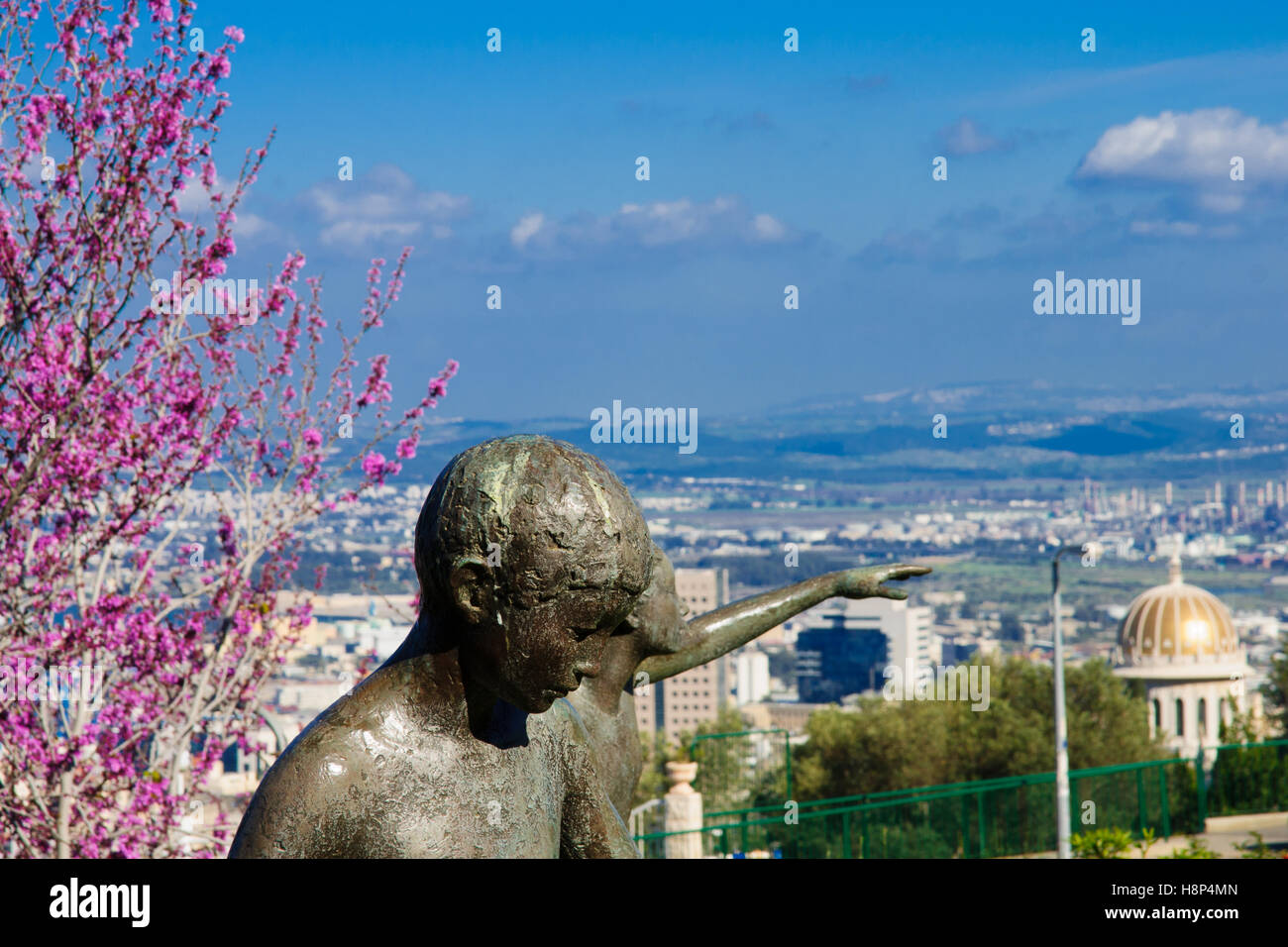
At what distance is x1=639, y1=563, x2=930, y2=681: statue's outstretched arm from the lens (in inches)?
167

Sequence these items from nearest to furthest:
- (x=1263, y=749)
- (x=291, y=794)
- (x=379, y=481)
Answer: (x=291, y=794)
(x=379, y=481)
(x=1263, y=749)

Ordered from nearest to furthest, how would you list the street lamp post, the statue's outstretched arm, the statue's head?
the statue's head, the statue's outstretched arm, the street lamp post

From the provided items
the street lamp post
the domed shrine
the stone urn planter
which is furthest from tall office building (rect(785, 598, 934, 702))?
the stone urn planter

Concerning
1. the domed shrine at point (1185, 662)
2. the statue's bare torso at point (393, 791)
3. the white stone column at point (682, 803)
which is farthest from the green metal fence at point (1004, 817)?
the domed shrine at point (1185, 662)

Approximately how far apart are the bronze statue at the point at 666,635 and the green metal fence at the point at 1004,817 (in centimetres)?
819

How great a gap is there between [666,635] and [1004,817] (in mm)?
24715

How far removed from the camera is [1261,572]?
436 feet

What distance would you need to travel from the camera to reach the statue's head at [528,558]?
2.48 m

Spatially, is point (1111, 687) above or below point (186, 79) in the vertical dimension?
below

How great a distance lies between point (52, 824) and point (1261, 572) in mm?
136547

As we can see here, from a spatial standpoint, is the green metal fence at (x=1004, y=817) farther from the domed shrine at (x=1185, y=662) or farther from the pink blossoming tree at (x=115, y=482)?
the domed shrine at (x=1185, y=662)

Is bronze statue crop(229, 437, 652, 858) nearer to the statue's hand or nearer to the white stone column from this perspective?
the statue's hand

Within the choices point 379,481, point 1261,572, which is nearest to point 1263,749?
point 379,481
